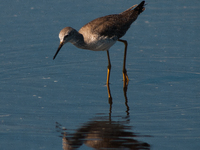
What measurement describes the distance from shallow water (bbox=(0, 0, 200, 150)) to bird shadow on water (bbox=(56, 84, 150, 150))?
15mm

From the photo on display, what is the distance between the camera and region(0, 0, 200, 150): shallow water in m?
6.04

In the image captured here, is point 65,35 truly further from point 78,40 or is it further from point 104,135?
point 104,135

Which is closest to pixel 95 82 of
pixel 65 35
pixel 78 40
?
pixel 78 40

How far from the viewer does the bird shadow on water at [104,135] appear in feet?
18.7

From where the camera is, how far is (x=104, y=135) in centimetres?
601

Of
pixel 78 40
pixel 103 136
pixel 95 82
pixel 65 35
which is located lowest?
pixel 103 136

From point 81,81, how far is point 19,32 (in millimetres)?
3351

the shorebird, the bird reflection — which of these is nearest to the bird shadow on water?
the bird reflection

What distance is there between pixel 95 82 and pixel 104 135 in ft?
7.83

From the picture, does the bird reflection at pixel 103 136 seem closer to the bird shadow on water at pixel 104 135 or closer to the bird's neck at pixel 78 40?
the bird shadow on water at pixel 104 135

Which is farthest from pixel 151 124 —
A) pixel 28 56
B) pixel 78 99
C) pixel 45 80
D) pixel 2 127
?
pixel 28 56

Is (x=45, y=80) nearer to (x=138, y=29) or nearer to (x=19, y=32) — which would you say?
(x=19, y=32)

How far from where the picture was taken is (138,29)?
10.9m

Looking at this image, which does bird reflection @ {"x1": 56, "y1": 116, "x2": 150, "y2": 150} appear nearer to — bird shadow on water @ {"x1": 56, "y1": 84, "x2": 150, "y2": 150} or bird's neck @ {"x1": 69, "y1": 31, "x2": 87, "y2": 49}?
bird shadow on water @ {"x1": 56, "y1": 84, "x2": 150, "y2": 150}
